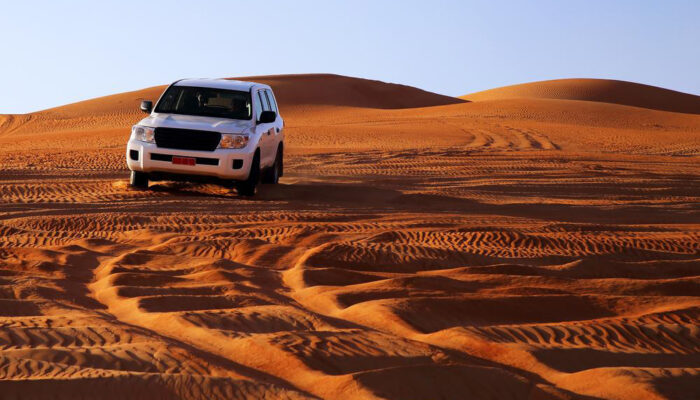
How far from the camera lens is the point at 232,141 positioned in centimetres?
1280

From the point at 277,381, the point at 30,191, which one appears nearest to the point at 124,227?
the point at 30,191

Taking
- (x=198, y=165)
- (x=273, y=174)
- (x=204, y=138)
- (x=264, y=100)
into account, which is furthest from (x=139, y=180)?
(x=264, y=100)

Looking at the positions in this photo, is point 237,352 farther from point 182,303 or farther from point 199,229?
point 199,229

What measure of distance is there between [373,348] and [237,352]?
0.66 meters

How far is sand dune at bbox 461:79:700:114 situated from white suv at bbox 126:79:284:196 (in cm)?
6875

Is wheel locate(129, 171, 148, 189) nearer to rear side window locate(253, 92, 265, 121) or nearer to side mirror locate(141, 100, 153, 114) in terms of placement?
side mirror locate(141, 100, 153, 114)

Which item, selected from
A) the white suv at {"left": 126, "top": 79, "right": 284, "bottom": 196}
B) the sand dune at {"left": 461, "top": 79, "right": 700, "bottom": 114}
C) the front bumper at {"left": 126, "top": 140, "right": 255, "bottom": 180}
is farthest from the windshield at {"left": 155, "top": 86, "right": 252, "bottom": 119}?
the sand dune at {"left": 461, "top": 79, "right": 700, "bottom": 114}

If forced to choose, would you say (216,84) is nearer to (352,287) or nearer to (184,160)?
(184,160)

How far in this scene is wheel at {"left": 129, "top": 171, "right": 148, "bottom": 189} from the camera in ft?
43.3

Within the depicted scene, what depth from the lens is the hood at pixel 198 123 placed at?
1281 cm

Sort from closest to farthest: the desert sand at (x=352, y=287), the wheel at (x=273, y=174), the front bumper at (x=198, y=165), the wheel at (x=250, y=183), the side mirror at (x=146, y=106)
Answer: the desert sand at (x=352, y=287)
the front bumper at (x=198, y=165)
the wheel at (x=250, y=183)
the side mirror at (x=146, y=106)
the wheel at (x=273, y=174)

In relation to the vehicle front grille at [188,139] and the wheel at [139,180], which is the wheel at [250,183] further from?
the wheel at [139,180]

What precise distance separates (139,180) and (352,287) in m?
7.52

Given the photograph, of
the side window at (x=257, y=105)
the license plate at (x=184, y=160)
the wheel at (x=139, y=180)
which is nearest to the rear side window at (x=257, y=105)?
the side window at (x=257, y=105)
